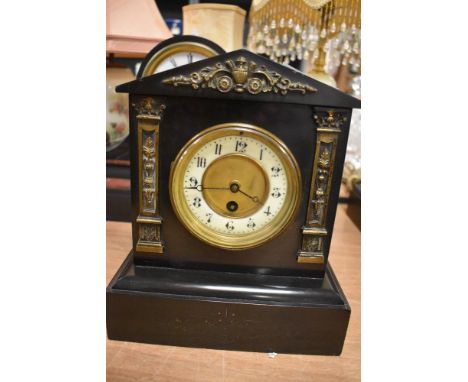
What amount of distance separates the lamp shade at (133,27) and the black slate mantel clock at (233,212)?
0.58 metres

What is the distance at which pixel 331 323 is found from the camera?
699 millimetres

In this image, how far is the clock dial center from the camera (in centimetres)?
69

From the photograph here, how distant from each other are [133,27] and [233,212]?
776 mm

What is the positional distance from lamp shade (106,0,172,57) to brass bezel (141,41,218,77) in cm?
12

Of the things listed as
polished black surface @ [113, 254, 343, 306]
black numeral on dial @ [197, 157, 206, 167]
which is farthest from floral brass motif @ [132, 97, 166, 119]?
polished black surface @ [113, 254, 343, 306]

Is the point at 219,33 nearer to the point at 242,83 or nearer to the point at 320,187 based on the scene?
the point at 242,83

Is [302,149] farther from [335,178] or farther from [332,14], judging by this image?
[332,14]

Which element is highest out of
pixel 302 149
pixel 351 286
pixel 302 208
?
pixel 302 149

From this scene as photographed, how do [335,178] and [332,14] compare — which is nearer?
[335,178]

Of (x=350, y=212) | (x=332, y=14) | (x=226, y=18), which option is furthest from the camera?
A: (x=350, y=212)

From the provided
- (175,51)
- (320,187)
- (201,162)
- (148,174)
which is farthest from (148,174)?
(175,51)

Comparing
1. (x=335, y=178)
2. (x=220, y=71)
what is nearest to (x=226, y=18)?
(x=220, y=71)

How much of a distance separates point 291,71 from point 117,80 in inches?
31.4

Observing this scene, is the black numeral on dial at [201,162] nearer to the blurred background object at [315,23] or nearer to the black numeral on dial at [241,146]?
the black numeral on dial at [241,146]
